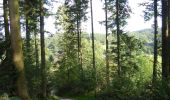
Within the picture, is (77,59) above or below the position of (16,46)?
below

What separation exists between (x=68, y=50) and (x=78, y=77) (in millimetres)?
9774

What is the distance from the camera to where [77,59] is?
169ft

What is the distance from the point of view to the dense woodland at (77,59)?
1368 centimetres

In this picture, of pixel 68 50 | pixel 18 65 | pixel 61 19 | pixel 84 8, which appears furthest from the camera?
pixel 61 19

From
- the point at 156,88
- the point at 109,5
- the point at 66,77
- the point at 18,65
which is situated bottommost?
the point at 66,77

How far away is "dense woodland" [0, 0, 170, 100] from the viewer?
44.9 feet

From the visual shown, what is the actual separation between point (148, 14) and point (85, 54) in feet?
115

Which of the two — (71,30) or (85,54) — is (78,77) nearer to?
(71,30)

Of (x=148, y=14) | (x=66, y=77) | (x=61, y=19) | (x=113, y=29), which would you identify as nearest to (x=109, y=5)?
(x=113, y=29)

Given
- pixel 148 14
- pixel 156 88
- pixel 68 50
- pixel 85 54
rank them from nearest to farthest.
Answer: pixel 156 88
pixel 148 14
pixel 68 50
pixel 85 54

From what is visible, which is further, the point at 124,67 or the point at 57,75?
the point at 57,75

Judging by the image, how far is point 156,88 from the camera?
39.4ft

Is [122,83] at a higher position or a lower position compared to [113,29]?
lower

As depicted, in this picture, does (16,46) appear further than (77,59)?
No
